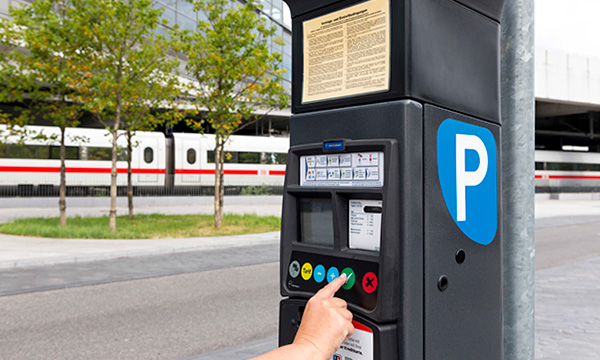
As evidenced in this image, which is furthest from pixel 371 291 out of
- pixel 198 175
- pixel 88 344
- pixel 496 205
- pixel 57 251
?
pixel 198 175

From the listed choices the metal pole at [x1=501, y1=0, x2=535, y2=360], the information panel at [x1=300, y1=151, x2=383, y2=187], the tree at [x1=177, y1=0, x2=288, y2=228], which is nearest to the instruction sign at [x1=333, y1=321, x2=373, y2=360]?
the information panel at [x1=300, y1=151, x2=383, y2=187]

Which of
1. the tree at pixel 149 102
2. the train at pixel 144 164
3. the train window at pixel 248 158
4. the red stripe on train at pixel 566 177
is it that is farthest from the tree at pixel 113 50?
the red stripe on train at pixel 566 177

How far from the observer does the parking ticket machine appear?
157 cm

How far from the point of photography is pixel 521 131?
196cm

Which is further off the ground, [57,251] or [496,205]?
[496,205]

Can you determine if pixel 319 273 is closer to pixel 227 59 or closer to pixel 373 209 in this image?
pixel 373 209

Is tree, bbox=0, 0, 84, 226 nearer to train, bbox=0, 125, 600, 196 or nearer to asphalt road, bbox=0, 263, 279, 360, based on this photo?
train, bbox=0, 125, 600, 196

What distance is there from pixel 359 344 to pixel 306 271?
0.32 m

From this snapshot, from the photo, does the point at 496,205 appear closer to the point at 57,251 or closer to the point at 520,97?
the point at 520,97

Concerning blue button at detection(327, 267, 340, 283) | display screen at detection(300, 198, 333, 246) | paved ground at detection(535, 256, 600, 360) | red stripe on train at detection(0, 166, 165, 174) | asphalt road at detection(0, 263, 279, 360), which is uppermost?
red stripe on train at detection(0, 166, 165, 174)

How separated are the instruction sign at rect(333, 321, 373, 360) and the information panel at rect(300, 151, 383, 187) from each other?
1.55ft

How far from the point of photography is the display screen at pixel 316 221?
1786 mm

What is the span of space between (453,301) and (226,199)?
27.9 m

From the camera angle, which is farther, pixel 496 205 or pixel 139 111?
pixel 139 111
